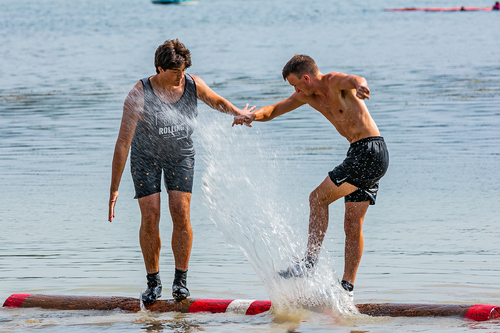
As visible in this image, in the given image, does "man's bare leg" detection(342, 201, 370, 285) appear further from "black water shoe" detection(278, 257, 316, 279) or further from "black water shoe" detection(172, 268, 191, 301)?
"black water shoe" detection(172, 268, 191, 301)

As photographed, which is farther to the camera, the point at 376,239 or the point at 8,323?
the point at 376,239

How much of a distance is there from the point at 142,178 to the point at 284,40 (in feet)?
127

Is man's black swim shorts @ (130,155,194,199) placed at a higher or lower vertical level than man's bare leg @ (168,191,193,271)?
higher

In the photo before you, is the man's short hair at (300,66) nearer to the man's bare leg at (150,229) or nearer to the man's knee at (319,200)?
the man's knee at (319,200)

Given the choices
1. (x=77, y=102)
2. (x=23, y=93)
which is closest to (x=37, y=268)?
(x=77, y=102)

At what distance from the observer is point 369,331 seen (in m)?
5.77

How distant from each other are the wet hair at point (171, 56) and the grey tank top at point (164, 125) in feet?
0.75

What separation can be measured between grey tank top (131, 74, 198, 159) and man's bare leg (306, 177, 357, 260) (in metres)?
1.09

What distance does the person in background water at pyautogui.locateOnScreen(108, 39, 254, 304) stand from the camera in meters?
6.11

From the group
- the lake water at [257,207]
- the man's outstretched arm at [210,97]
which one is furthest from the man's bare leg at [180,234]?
the man's outstretched arm at [210,97]

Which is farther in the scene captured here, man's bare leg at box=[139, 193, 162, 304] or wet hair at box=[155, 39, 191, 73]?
man's bare leg at box=[139, 193, 162, 304]

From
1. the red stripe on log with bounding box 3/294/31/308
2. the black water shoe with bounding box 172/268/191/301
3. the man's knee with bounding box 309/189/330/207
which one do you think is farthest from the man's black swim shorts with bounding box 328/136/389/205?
the red stripe on log with bounding box 3/294/31/308

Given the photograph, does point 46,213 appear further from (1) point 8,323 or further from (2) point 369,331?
(2) point 369,331

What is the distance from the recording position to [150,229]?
623 cm
